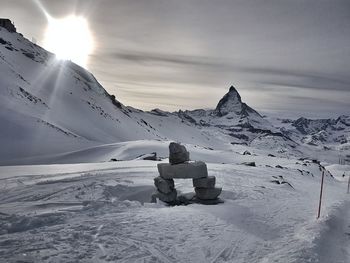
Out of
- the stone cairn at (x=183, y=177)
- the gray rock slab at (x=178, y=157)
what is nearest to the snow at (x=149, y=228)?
the stone cairn at (x=183, y=177)

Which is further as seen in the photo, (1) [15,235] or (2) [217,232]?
(2) [217,232]

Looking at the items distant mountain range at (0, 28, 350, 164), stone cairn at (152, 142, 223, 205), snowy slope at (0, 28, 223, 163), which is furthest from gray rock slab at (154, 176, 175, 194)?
snowy slope at (0, 28, 223, 163)

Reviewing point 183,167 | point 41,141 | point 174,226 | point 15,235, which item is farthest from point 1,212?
point 41,141

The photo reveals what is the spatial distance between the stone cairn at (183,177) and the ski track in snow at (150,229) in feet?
4.01

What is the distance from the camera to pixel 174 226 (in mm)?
13414

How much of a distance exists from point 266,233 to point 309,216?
4.74m

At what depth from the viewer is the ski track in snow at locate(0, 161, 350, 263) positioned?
35.0 feet

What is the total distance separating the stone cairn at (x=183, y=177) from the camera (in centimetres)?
1958

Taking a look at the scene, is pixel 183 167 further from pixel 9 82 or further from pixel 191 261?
pixel 9 82

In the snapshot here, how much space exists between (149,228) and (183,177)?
697 cm

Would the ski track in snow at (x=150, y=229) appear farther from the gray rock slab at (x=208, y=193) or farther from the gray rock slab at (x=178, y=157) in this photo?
the gray rock slab at (x=178, y=157)

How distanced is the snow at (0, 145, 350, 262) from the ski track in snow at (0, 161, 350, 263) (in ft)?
0.10

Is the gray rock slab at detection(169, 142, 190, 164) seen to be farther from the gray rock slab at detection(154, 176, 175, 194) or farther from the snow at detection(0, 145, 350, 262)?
the snow at detection(0, 145, 350, 262)

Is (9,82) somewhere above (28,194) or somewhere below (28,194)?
above
